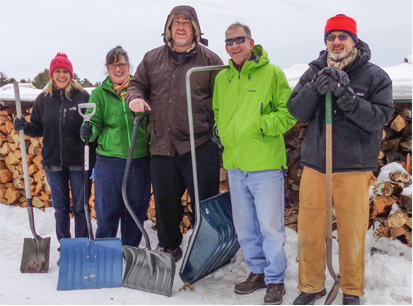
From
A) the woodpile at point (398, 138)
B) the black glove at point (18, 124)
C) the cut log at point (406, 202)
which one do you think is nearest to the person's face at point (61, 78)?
the black glove at point (18, 124)

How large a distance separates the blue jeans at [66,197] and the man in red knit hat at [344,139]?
2105 millimetres

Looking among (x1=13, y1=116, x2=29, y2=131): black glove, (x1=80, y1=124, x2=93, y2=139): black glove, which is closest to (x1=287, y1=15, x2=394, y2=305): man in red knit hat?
(x1=80, y1=124, x2=93, y2=139): black glove

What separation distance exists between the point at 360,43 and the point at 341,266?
1494 mm

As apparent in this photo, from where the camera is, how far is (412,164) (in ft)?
11.6

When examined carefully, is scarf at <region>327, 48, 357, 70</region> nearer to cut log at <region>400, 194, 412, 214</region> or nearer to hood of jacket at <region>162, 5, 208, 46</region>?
hood of jacket at <region>162, 5, 208, 46</region>

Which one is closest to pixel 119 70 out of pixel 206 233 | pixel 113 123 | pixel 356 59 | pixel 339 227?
pixel 113 123

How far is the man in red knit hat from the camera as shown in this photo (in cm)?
272

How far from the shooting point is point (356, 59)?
9.20ft

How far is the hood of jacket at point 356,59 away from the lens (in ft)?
9.22

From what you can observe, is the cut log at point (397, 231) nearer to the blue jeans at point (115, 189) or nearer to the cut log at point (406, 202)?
the cut log at point (406, 202)

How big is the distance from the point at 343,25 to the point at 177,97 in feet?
4.48

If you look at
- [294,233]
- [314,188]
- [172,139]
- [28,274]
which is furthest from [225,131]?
[28,274]

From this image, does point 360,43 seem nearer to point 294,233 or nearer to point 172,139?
point 172,139

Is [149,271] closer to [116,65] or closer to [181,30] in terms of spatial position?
[116,65]
